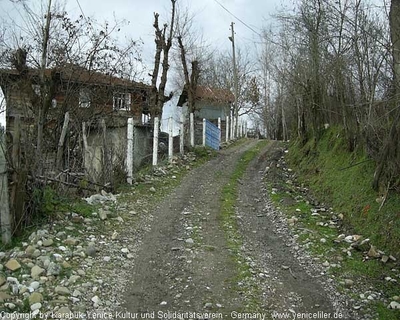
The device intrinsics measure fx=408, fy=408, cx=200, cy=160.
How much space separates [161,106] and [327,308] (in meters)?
13.7

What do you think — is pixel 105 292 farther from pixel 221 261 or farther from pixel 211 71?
pixel 211 71

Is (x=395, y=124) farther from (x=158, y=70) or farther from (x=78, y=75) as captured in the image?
(x=158, y=70)

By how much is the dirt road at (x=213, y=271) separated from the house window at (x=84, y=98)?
5.48 m

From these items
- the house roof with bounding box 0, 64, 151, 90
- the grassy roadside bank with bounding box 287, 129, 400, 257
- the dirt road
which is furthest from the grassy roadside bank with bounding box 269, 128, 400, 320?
the house roof with bounding box 0, 64, 151, 90

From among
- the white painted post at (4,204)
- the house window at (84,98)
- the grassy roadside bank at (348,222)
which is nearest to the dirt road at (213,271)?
the grassy roadside bank at (348,222)

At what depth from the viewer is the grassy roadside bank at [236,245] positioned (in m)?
4.54

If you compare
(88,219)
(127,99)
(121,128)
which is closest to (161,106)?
(127,99)

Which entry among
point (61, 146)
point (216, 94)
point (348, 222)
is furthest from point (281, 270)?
point (216, 94)

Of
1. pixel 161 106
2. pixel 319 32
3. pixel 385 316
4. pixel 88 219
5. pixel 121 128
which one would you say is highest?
pixel 319 32

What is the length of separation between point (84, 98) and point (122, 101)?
2.80m

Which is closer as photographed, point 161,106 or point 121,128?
point 121,128

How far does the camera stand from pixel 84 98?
41.7 feet

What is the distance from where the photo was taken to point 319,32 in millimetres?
10977

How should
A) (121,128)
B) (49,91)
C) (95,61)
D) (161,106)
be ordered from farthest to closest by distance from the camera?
1. (161,106)
2. (121,128)
3. (95,61)
4. (49,91)
